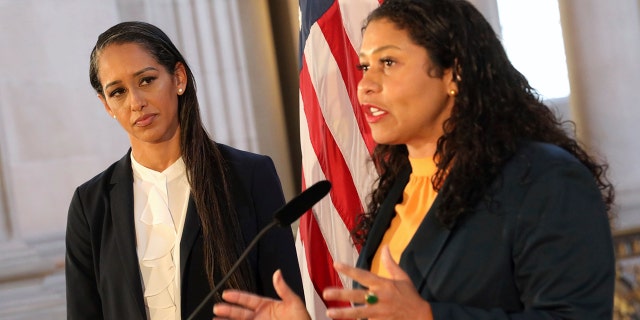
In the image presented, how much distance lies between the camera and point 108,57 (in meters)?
2.33

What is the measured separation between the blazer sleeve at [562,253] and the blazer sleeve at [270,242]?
825mm

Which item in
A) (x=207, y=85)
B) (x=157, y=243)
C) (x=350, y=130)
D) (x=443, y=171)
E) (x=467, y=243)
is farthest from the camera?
(x=207, y=85)

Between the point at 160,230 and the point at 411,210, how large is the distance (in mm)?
811

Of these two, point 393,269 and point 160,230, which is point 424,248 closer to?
point 393,269

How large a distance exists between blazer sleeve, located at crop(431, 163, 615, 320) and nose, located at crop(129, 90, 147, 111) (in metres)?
1.08

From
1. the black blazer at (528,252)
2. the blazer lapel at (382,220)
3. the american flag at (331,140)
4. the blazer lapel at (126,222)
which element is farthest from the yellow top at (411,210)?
the american flag at (331,140)

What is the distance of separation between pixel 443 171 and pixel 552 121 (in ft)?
0.83

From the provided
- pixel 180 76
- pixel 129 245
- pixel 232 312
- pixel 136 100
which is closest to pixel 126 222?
pixel 129 245

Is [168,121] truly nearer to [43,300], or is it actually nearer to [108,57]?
[108,57]

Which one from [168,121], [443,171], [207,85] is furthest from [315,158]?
[443,171]

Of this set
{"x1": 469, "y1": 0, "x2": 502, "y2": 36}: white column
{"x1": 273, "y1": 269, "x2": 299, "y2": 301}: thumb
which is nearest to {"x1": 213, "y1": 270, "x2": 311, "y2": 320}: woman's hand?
{"x1": 273, "y1": 269, "x2": 299, "y2": 301}: thumb

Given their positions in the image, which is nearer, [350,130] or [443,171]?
[443,171]

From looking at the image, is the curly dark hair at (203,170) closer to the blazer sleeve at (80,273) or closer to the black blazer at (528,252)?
the blazer sleeve at (80,273)

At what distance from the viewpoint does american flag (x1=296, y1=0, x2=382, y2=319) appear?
10.1ft
